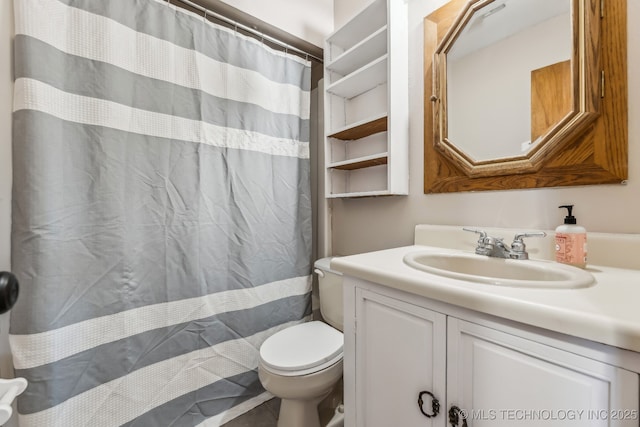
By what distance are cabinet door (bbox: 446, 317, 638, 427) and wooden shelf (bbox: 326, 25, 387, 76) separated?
1.29 metres

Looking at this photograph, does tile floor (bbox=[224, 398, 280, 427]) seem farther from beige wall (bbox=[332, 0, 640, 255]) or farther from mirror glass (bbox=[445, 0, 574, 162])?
mirror glass (bbox=[445, 0, 574, 162])

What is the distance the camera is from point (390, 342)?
751 millimetres

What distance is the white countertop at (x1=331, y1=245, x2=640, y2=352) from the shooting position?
43 cm

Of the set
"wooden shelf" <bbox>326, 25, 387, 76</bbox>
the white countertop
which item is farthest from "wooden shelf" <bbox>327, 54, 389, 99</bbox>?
the white countertop

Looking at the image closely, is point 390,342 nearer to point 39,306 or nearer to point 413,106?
point 413,106

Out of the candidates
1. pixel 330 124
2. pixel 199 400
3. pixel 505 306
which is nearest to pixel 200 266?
pixel 199 400

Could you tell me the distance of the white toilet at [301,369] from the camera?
1.06m

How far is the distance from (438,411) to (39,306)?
126cm

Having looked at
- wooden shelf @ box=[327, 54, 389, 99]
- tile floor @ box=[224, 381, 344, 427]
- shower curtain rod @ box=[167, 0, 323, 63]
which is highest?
shower curtain rod @ box=[167, 0, 323, 63]

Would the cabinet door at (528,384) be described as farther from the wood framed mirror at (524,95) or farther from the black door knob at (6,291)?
the black door knob at (6,291)

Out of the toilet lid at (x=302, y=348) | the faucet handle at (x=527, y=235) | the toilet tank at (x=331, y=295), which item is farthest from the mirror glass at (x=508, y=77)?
the toilet lid at (x=302, y=348)

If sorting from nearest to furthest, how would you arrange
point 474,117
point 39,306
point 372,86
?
point 39,306 < point 474,117 < point 372,86

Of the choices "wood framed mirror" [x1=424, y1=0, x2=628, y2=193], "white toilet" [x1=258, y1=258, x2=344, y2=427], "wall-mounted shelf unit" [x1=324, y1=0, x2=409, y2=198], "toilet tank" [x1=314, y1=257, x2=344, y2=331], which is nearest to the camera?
"wood framed mirror" [x1=424, y1=0, x2=628, y2=193]

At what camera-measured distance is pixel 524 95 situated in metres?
0.94
